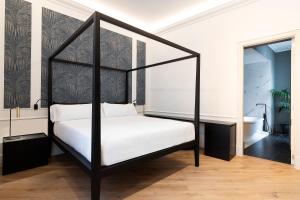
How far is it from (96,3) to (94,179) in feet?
10.5

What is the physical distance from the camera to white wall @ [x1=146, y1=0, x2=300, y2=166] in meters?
2.64

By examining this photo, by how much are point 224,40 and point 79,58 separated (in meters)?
2.66

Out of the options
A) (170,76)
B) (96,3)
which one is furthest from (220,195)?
(96,3)

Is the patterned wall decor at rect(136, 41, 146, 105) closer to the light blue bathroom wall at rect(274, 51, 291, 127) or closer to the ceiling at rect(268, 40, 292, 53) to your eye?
the ceiling at rect(268, 40, 292, 53)

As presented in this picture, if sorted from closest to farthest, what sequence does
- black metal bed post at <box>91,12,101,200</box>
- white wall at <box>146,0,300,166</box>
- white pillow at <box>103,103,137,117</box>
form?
1. black metal bed post at <box>91,12,101,200</box>
2. white wall at <box>146,0,300,166</box>
3. white pillow at <box>103,103,137,117</box>

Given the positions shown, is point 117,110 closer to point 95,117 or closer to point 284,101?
point 95,117

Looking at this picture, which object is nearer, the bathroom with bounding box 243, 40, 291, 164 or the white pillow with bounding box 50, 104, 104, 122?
the white pillow with bounding box 50, 104, 104, 122

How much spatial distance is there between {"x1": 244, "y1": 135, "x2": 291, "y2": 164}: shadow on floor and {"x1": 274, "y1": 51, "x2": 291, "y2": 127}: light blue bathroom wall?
5.57 ft

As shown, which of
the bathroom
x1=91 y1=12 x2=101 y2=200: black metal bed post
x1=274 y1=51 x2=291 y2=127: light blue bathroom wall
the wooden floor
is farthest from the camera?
x1=274 y1=51 x2=291 y2=127: light blue bathroom wall

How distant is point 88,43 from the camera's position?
335 cm

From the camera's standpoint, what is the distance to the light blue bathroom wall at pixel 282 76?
5199mm

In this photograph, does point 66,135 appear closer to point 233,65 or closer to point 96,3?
point 96,3

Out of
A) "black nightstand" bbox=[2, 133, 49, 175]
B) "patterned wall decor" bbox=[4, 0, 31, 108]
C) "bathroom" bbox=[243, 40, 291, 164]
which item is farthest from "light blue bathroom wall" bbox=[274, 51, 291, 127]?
"patterned wall decor" bbox=[4, 0, 31, 108]

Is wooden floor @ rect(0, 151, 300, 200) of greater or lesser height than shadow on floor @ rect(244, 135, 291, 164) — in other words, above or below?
below
